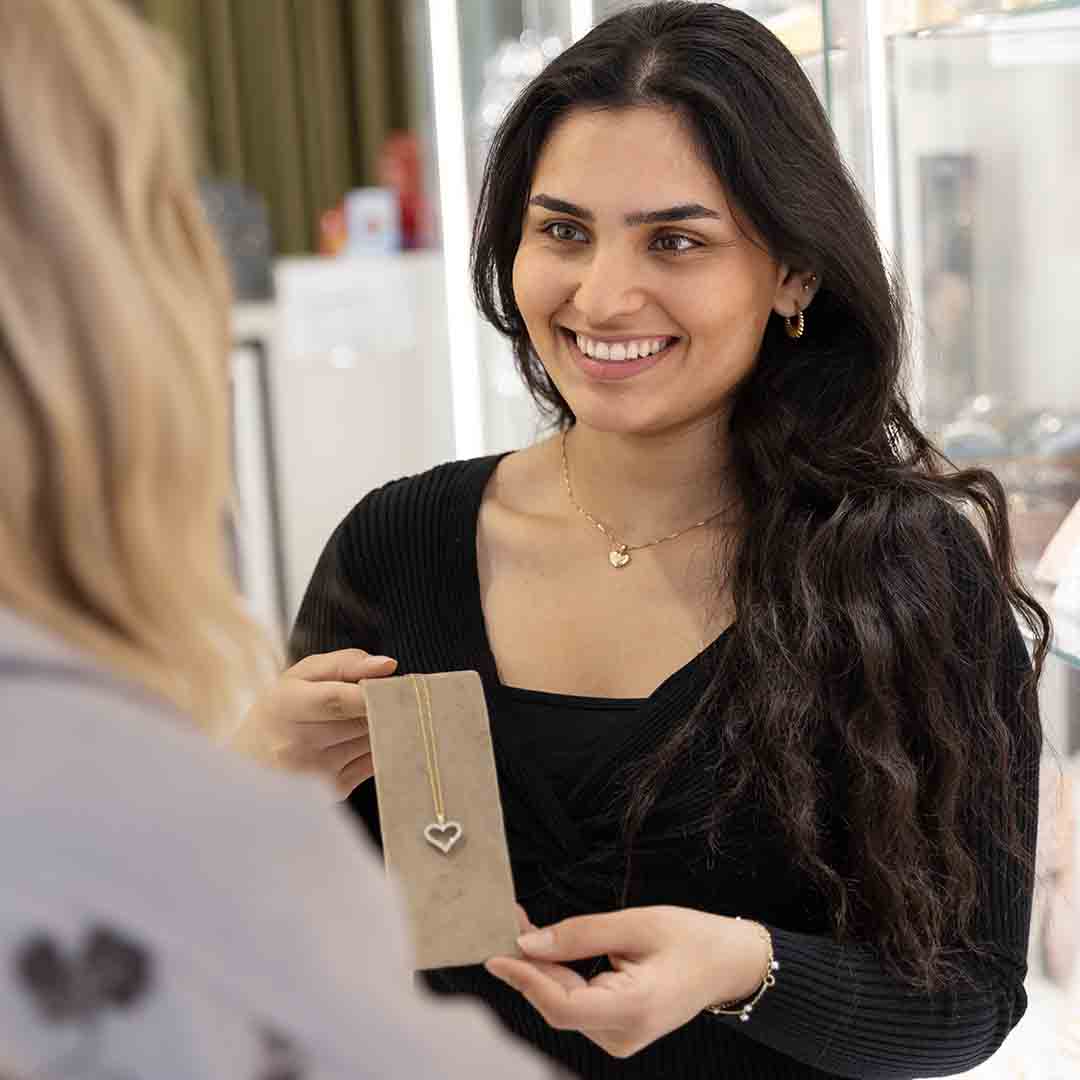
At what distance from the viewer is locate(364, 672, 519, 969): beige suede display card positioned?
1009mm

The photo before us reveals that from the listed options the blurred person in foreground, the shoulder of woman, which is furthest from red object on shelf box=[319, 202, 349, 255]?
the blurred person in foreground

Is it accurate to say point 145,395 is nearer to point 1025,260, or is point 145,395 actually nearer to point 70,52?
point 70,52

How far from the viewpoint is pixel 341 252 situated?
4379mm

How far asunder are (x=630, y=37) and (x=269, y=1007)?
42.0 inches

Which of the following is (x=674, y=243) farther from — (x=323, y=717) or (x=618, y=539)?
(x=323, y=717)

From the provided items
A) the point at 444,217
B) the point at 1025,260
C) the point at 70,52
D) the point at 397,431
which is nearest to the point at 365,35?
the point at 397,431

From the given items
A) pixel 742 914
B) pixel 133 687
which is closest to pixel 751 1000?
pixel 742 914

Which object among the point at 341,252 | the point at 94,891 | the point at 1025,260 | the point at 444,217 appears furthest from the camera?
the point at 341,252

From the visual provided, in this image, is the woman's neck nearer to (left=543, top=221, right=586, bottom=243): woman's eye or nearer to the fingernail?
(left=543, top=221, right=586, bottom=243): woman's eye

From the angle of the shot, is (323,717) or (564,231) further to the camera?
(564,231)

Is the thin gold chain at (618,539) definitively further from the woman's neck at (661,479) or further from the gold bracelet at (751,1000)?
the gold bracelet at (751,1000)

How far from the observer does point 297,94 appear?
456 cm

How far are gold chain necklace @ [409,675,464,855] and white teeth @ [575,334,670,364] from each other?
382 mm

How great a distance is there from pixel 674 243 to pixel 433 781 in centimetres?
54
